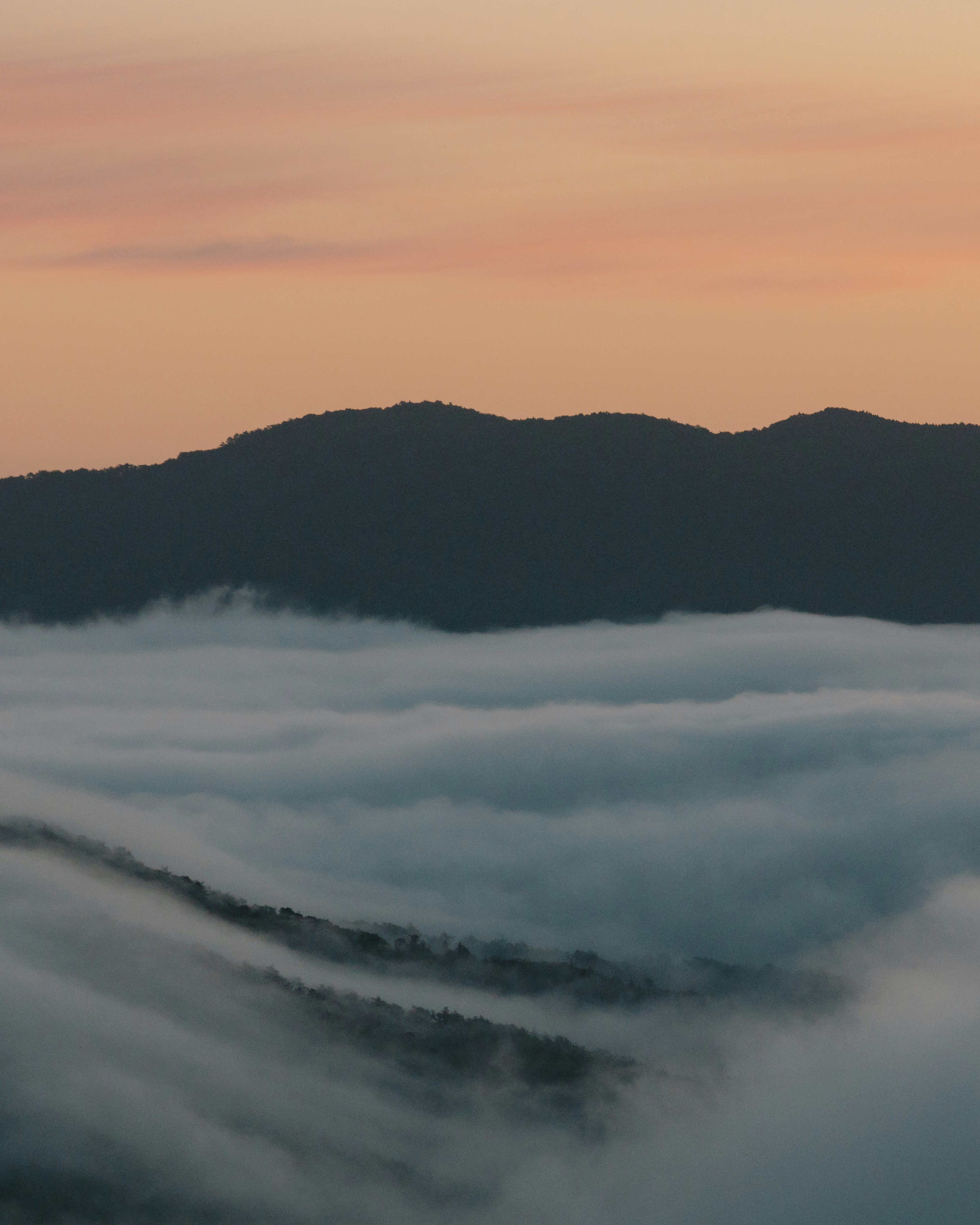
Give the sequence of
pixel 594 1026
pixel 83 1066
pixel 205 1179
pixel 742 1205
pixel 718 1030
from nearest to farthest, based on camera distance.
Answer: pixel 205 1179
pixel 83 1066
pixel 742 1205
pixel 594 1026
pixel 718 1030

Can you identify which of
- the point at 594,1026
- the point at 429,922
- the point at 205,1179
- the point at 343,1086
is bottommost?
the point at 205,1179

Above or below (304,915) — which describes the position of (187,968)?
below

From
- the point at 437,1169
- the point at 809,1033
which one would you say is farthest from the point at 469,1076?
the point at 809,1033

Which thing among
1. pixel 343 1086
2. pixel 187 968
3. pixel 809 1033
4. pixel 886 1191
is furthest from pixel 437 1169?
pixel 809 1033

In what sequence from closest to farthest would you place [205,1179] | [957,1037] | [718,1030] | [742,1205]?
[205,1179] < [742,1205] < [718,1030] < [957,1037]

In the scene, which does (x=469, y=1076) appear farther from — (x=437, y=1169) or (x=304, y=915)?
(x=304, y=915)

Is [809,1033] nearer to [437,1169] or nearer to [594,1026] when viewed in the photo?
[594,1026]

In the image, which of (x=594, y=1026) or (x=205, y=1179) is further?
(x=594, y=1026)

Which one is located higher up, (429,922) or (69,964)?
(429,922)

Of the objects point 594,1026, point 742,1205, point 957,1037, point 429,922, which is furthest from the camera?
point 429,922
